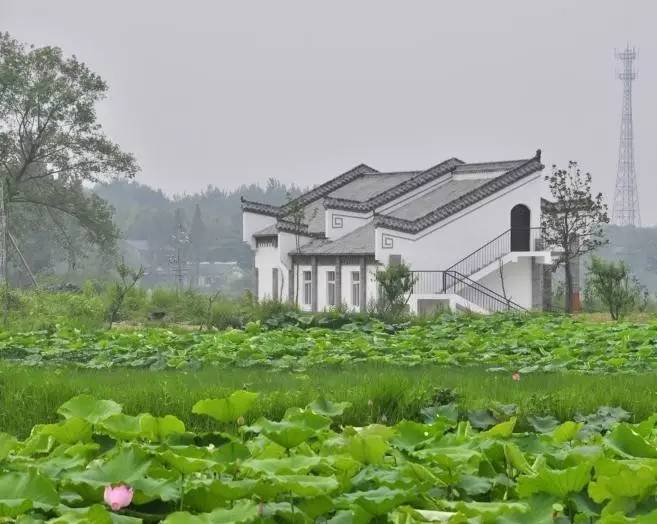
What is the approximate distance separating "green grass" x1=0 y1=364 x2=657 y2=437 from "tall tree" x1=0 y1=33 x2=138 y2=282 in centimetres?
2968

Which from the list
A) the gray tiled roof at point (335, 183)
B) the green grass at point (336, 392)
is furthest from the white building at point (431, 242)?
the green grass at point (336, 392)

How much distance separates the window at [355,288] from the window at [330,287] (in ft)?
2.88

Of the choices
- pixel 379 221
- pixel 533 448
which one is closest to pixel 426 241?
pixel 379 221

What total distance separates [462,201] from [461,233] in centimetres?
94

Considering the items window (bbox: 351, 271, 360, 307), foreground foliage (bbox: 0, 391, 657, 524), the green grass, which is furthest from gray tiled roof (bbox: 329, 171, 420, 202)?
foreground foliage (bbox: 0, 391, 657, 524)

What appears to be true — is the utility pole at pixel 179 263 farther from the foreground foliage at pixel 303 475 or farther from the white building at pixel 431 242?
the foreground foliage at pixel 303 475

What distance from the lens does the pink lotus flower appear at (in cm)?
269

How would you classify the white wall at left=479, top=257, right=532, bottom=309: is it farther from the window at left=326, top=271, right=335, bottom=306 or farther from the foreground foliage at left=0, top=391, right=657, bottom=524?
the foreground foliage at left=0, top=391, right=657, bottom=524

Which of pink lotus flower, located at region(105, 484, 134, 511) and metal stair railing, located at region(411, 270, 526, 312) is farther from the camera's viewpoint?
metal stair railing, located at region(411, 270, 526, 312)

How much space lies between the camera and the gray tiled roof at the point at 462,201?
103 ft

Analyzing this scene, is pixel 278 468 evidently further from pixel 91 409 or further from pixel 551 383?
pixel 551 383

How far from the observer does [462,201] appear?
3272 cm

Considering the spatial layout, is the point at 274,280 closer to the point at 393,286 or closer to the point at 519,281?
the point at 519,281

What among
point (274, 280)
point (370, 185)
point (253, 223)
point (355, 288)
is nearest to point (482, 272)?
point (355, 288)
